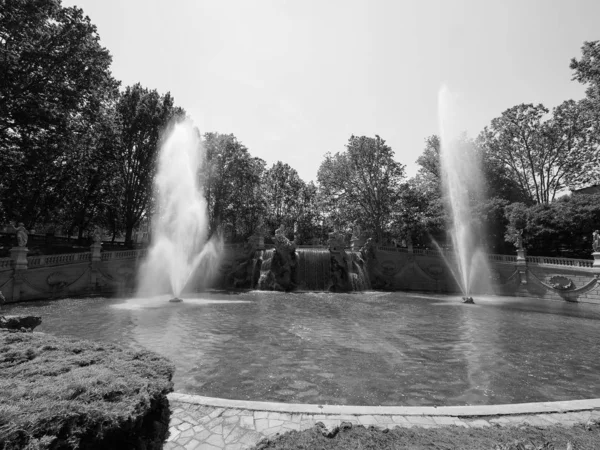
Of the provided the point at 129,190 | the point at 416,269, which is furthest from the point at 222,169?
the point at 416,269

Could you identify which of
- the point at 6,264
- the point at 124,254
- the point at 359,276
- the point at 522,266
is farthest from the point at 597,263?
the point at 6,264

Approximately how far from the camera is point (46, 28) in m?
20.2

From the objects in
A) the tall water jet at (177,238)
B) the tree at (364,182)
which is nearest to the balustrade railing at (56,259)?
the tall water jet at (177,238)

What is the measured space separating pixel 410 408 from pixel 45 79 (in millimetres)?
26688

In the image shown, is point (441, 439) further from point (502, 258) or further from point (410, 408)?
point (502, 258)

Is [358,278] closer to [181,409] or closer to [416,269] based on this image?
[416,269]

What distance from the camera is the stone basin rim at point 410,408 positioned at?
469 cm

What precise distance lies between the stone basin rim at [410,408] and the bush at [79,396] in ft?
3.53

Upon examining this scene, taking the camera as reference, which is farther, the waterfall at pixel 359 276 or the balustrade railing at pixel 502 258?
the waterfall at pixel 359 276

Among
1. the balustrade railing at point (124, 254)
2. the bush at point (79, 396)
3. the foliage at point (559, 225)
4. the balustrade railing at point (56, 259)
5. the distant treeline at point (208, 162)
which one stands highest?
the distant treeline at point (208, 162)

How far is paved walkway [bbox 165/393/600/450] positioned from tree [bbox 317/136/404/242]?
38.8 m

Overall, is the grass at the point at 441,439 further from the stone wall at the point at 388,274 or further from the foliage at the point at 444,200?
the foliage at the point at 444,200

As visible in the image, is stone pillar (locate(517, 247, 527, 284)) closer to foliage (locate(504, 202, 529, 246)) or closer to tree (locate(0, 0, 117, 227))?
foliage (locate(504, 202, 529, 246))

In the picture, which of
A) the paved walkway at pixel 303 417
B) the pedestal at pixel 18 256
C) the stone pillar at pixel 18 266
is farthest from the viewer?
the pedestal at pixel 18 256
